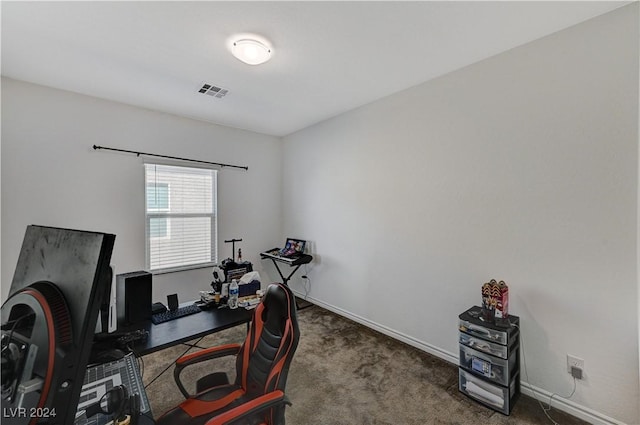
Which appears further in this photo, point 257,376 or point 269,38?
point 269,38

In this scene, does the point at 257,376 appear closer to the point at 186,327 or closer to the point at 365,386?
the point at 186,327

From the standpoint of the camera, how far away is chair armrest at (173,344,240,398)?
1.48 m

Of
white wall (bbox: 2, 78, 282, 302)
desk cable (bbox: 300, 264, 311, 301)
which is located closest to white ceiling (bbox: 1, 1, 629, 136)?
white wall (bbox: 2, 78, 282, 302)

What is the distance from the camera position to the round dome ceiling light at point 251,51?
80.4 inches

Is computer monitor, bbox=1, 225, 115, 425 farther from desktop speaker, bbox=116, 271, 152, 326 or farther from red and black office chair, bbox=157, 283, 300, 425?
desktop speaker, bbox=116, 271, 152, 326

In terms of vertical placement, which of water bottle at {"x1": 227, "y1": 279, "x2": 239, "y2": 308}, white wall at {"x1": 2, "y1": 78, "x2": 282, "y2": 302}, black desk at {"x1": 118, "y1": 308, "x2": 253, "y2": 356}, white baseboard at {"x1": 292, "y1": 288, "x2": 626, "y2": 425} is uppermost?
white wall at {"x1": 2, "y1": 78, "x2": 282, "y2": 302}

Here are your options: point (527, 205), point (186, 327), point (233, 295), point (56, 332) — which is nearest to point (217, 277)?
point (233, 295)

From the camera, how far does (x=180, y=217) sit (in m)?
3.66

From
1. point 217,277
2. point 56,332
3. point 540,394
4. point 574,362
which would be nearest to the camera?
point 56,332

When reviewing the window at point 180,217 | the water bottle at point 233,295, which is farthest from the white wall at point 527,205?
the window at point 180,217

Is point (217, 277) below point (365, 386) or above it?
above

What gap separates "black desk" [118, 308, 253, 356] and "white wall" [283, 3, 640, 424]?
69.3 inches

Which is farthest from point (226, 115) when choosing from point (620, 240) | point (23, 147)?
point (620, 240)

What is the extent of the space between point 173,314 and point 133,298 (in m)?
0.31
